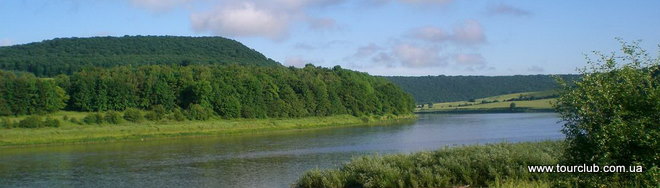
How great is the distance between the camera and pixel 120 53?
492ft

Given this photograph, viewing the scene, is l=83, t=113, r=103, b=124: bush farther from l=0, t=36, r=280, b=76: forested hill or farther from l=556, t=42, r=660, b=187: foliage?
l=556, t=42, r=660, b=187: foliage

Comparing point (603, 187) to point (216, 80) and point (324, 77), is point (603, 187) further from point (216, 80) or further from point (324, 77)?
point (324, 77)

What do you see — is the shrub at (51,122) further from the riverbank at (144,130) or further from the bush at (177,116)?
the bush at (177,116)

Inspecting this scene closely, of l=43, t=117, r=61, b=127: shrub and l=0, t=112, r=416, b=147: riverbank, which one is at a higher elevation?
l=43, t=117, r=61, b=127: shrub

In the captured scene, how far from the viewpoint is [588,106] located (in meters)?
10.9

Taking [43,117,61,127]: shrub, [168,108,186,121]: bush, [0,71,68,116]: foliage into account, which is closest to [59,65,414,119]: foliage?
[168,108,186,121]: bush

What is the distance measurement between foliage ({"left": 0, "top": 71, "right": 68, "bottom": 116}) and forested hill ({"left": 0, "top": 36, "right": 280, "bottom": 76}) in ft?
145

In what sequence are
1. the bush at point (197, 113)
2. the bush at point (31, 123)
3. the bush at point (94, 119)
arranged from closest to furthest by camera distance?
1. the bush at point (31, 123)
2. the bush at point (94, 119)
3. the bush at point (197, 113)

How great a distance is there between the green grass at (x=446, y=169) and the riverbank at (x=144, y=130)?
155ft

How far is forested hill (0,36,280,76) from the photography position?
122 meters

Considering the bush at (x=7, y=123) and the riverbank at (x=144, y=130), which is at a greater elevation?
the bush at (x=7, y=123)

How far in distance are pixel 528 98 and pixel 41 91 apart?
118158mm

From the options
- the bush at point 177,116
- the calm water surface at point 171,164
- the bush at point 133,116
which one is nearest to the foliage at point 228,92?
the bush at point 177,116

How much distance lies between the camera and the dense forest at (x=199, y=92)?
71419 millimetres
